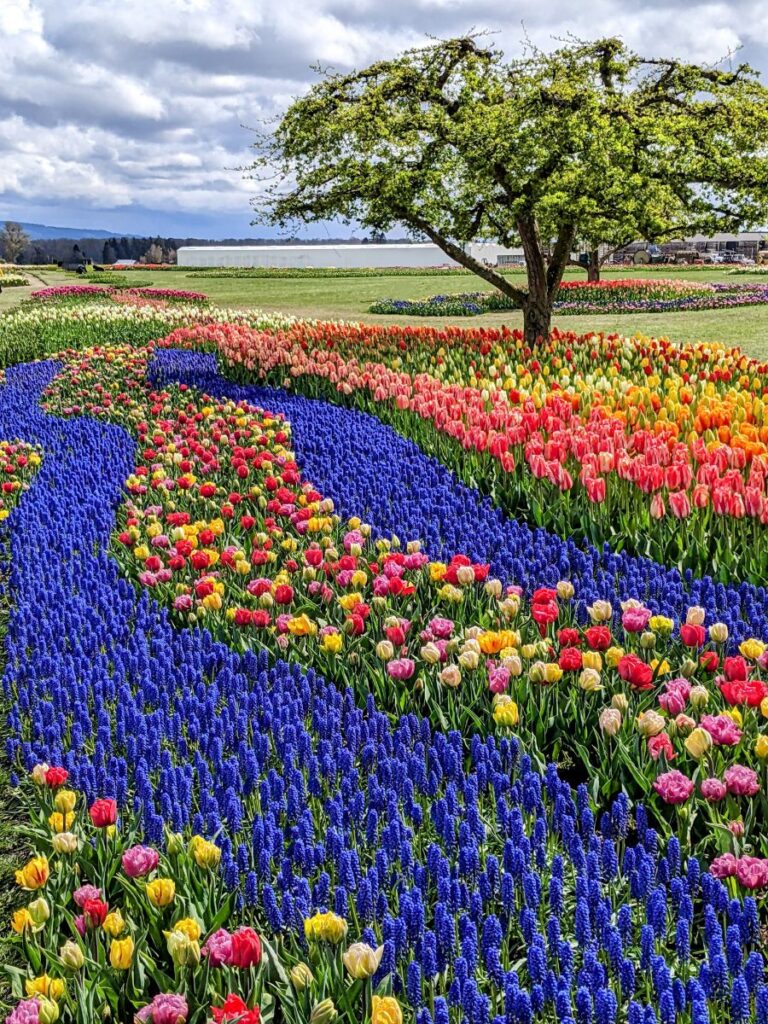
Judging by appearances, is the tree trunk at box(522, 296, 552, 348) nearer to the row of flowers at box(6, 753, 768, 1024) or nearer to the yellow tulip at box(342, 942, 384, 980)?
the row of flowers at box(6, 753, 768, 1024)

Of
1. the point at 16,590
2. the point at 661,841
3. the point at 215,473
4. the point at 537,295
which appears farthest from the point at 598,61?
the point at 661,841

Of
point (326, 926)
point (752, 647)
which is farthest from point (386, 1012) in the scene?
point (752, 647)

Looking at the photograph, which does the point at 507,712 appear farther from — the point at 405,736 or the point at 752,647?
the point at 752,647

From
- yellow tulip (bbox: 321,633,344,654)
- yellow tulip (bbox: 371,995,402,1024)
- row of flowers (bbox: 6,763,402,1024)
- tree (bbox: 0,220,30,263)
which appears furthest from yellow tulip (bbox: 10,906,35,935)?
tree (bbox: 0,220,30,263)

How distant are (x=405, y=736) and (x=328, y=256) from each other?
102133 mm

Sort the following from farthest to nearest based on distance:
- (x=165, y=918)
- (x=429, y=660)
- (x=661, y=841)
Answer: (x=429, y=660)
(x=661, y=841)
(x=165, y=918)

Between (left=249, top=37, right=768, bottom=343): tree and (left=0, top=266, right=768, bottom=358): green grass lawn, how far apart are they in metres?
3.80

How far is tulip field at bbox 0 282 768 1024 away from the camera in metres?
2.26

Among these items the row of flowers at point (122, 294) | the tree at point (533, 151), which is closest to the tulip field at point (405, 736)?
the tree at point (533, 151)

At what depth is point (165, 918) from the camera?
8.29 ft

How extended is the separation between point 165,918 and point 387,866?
608 mm

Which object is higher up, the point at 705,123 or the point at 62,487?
the point at 705,123

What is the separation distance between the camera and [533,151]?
13.3m

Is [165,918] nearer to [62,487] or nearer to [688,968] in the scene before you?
[688,968]
